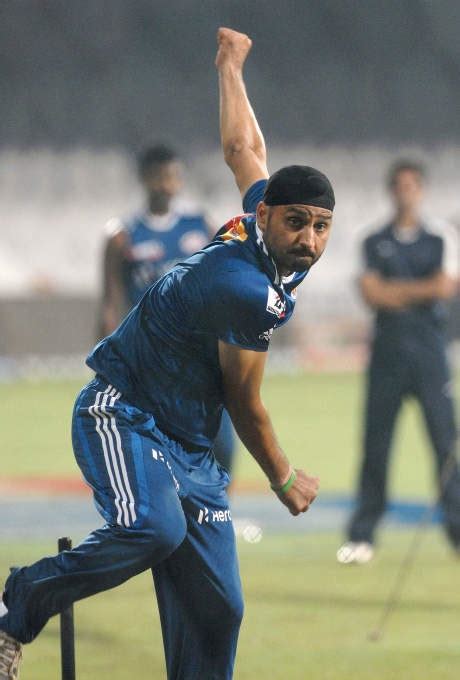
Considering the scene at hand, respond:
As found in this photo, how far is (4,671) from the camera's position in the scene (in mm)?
5121

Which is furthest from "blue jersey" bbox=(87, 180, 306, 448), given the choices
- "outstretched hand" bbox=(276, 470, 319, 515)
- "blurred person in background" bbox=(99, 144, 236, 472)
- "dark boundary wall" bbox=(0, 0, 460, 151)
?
"dark boundary wall" bbox=(0, 0, 460, 151)

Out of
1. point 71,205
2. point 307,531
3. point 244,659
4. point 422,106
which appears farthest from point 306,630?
point 422,106

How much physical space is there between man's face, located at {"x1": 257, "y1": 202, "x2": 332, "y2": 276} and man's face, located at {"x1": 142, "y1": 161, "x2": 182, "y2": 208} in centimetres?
458

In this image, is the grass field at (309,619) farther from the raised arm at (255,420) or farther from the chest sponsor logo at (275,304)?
the chest sponsor logo at (275,304)

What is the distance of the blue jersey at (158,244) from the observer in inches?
372

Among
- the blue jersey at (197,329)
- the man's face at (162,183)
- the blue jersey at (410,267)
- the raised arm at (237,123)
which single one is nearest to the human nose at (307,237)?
the blue jersey at (197,329)

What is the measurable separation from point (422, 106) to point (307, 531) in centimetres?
2755

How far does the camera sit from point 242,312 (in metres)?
4.95

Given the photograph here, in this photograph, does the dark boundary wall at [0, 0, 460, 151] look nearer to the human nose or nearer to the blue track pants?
the blue track pants

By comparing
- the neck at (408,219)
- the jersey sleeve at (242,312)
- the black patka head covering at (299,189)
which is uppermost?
the black patka head covering at (299,189)

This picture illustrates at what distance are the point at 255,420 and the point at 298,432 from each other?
12266 mm

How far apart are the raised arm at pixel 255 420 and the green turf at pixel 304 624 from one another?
1513 millimetres

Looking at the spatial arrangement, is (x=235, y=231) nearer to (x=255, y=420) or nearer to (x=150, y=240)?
(x=255, y=420)

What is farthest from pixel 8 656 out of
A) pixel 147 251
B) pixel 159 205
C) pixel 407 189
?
pixel 407 189
